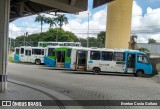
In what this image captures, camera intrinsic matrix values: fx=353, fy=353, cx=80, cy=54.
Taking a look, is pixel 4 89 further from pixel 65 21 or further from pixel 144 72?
pixel 65 21

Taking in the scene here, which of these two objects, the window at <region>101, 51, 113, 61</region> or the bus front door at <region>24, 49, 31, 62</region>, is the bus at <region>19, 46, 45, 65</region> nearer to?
the bus front door at <region>24, 49, 31, 62</region>

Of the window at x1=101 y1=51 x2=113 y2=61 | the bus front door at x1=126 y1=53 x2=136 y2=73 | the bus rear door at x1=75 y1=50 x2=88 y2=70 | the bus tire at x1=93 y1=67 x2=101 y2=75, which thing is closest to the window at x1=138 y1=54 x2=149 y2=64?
the bus front door at x1=126 y1=53 x2=136 y2=73

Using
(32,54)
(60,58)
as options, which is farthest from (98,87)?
(32,54)

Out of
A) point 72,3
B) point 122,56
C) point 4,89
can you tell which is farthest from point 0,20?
point 122,56

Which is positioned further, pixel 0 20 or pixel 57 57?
pixel 57 57

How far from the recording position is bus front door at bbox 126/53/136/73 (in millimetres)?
33875

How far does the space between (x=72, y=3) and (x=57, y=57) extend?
1833 centimetres

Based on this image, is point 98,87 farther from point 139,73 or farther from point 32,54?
point 32,54

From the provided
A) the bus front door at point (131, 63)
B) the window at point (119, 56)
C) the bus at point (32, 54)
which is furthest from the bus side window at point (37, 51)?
the bus front door at point (131, 63)

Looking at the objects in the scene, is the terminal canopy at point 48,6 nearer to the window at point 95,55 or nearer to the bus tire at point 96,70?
the window at point 95,55

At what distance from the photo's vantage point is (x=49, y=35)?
97.6 metres

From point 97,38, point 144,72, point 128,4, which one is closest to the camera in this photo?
point 144,72

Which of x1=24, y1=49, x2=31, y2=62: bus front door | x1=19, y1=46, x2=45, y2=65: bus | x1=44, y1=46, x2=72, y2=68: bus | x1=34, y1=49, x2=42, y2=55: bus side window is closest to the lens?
x1=44, y1=46, x2=72, y2=68: bus

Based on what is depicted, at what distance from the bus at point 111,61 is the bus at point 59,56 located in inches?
94.8
